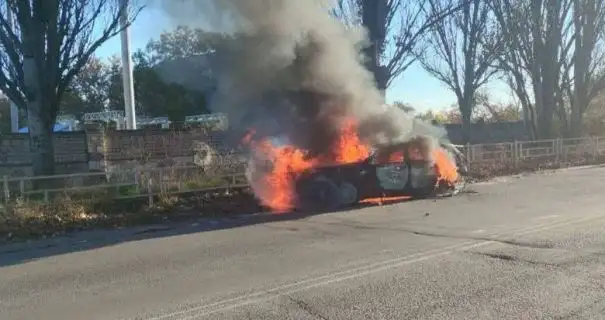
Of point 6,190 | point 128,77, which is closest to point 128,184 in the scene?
point 6,190

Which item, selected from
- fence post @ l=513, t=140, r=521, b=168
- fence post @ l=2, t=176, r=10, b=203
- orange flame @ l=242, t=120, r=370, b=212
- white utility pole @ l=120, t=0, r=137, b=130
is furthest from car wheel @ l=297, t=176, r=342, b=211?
fence post @ l=513, t=140, r=521, b=168

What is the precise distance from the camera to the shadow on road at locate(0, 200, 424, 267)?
796 centimetres

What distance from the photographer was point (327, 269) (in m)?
6.07

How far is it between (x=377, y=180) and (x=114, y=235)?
18.8 feet

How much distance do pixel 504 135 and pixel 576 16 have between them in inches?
468

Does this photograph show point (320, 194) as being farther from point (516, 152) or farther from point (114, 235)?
point (516, 152)

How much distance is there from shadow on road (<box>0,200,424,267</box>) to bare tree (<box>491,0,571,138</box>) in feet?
62.4

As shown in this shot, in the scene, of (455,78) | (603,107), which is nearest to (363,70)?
(455,78)

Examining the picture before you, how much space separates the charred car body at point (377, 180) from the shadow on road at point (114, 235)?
0.74 metres

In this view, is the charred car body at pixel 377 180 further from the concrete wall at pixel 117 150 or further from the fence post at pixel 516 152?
the fence post at pixel 516 152

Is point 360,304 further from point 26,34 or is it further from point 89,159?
point 89,159

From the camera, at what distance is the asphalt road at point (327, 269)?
4742 millimetres

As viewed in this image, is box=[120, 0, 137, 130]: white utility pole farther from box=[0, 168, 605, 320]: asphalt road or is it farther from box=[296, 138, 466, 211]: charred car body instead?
box=[0, 168, 605, 320]: asphalt road

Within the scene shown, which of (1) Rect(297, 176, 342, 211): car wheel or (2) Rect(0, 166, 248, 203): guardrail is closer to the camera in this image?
(2) Rect(0, 166, 248, 203): guardrail
